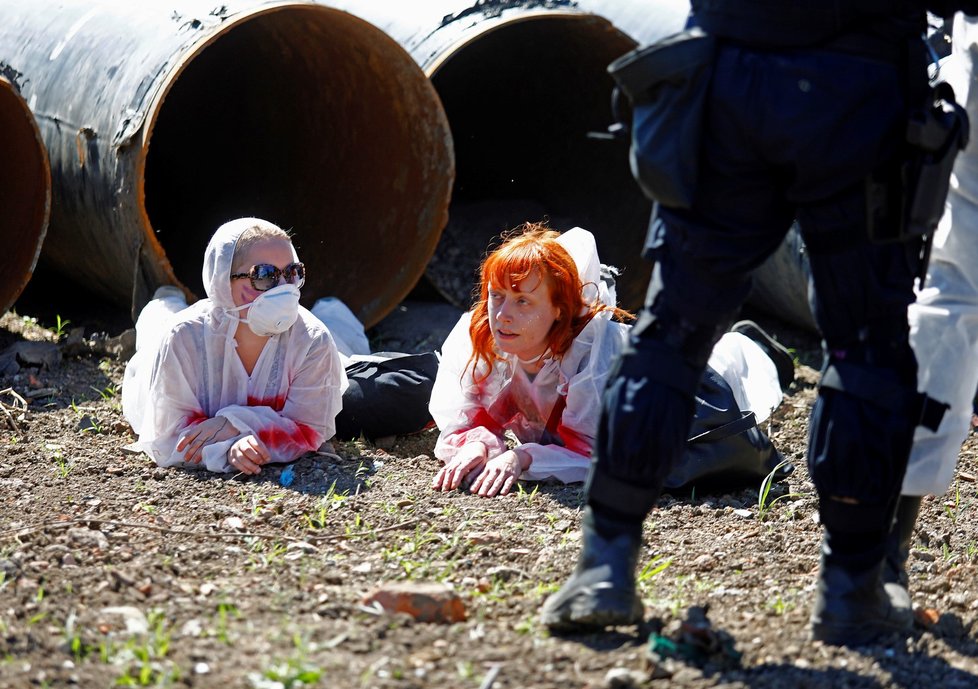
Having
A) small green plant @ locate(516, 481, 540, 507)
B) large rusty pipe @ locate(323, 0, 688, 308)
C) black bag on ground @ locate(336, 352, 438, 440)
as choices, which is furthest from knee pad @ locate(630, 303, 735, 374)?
large rusty pipe @ locate(323, 0, 688, 308)

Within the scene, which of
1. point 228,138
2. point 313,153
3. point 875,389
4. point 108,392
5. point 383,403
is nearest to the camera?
point 875,389

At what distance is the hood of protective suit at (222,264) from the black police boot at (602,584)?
1802 mm

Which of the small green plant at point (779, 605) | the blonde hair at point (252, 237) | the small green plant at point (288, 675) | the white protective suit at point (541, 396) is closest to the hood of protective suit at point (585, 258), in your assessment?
the white protective suit at point (541, 396)

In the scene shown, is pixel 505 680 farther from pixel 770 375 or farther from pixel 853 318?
pixel 770 375

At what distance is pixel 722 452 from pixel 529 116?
11.6ft

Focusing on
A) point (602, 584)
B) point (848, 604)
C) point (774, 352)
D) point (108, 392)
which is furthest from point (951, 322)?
point (108, 392)

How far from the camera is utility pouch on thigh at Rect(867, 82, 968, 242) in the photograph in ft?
7.27

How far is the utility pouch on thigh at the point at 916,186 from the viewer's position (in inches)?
87.3

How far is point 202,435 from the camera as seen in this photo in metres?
3.92

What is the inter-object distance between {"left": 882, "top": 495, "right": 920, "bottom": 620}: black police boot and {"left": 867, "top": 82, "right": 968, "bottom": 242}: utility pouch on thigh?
65 centimetres

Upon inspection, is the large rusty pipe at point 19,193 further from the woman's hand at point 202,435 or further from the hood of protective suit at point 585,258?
the hood of protective suit at point 585,258

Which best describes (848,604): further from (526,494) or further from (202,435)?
(202,435)

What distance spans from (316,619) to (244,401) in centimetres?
163

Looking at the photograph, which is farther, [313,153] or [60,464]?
[313,153]
